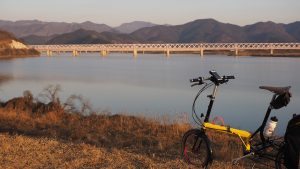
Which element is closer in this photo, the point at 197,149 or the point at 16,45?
the point at 197,149

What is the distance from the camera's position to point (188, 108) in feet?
76.4

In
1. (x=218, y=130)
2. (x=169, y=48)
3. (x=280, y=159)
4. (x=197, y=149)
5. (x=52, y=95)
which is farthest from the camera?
(x=169, y=48)

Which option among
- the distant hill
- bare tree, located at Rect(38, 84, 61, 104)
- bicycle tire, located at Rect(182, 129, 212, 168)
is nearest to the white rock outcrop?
the distant hill

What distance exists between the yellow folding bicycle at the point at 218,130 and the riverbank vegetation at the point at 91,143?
332mm

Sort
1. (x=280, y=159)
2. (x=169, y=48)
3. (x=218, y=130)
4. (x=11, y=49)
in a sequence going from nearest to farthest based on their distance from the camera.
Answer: (x=280, y=159) → (x=218, y=130) → (x=169, y=48) → (x=11, y=49)

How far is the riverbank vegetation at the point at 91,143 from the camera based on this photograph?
7457 mm

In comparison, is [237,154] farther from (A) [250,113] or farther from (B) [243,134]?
(A) [250,113]

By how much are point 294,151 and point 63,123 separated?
8.90m

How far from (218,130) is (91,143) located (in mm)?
3725

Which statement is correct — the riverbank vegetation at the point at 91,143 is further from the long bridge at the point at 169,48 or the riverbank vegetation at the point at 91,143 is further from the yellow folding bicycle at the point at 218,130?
the long bridge at the point at 169,48

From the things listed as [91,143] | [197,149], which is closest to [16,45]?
[91,143]

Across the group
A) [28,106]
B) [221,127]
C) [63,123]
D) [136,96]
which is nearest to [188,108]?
[136,96]

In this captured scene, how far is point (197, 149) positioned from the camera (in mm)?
7191

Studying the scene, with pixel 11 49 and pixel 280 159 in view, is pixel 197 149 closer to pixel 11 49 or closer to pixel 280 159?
pixel 280 159
